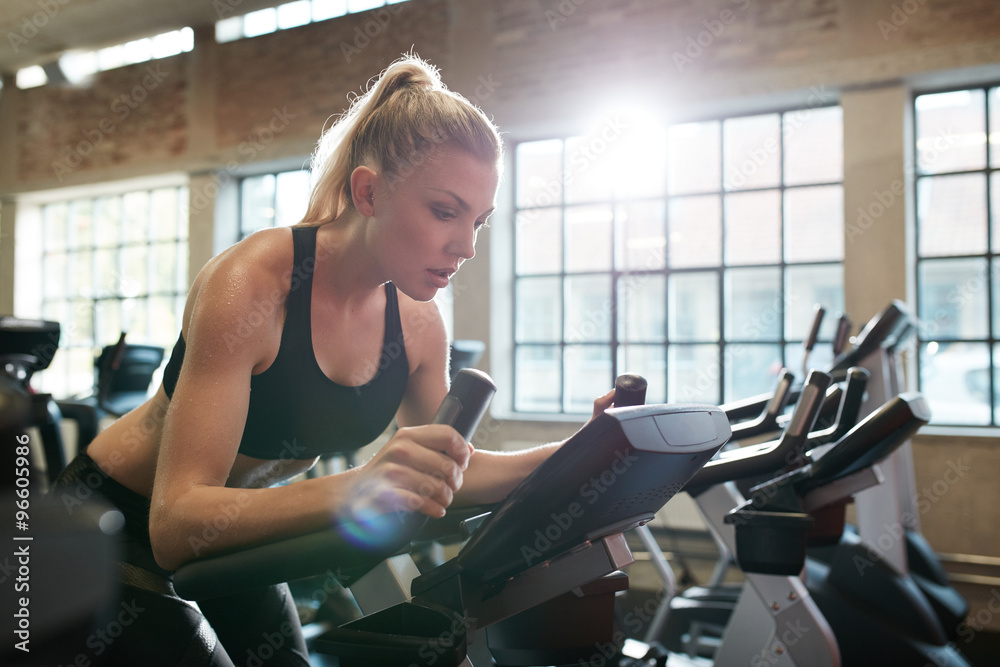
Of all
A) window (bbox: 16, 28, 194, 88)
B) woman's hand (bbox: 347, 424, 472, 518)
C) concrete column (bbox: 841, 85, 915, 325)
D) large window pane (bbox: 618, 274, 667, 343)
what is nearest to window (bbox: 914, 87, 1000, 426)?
concrete column (bbox: 841, 85, 915, 325)

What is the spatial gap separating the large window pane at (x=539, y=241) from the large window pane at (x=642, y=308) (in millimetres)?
476

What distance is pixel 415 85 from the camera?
112 cm

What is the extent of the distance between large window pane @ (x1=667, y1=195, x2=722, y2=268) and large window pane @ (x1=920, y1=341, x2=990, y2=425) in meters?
1.20

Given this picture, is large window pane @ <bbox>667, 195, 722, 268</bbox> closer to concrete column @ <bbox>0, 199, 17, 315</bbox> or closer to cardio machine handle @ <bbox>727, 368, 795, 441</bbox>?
cardio machine handle @ <bbox>727, 368, 795, 441</bbox>

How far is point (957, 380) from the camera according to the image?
360 cm

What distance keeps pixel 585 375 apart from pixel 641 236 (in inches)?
36.3

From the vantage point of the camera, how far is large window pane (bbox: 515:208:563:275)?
14.8 ft

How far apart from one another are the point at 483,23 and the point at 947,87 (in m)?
→ 2.65

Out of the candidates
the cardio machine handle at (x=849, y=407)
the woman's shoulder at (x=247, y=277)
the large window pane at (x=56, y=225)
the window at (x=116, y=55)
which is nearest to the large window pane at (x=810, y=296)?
the cardio machine handle at (x=849, y=407)

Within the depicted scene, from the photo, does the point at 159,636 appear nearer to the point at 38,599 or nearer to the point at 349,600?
the point at 38,599

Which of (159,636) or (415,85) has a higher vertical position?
(415,85)

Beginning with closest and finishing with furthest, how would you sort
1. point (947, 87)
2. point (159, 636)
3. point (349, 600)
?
point (159, 636)
point (349, 600)
point (947, 87)

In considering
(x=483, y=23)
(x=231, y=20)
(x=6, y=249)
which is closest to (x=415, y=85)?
(x=483, y=23)

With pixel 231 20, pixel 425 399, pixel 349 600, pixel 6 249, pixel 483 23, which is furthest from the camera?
pixel 6 249
